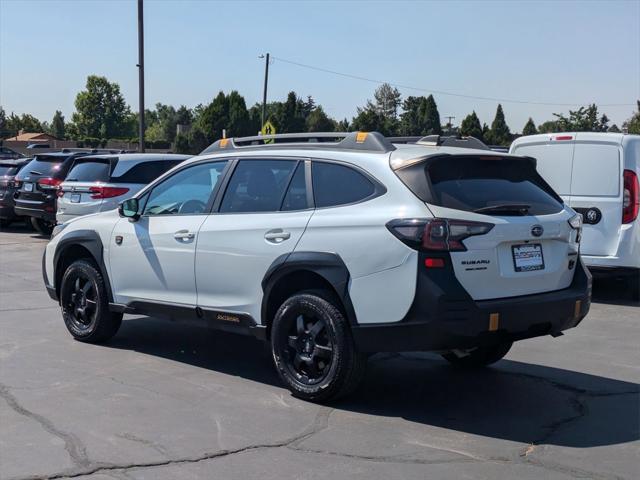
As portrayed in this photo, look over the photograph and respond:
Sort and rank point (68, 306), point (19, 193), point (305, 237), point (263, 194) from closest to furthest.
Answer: point (305, 237) < point (263, 194) < point (68, 306) < point (19, 193)

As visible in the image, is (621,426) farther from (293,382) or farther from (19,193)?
(19,193)

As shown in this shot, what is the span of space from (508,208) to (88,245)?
3.98 m

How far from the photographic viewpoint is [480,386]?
21.0 ft

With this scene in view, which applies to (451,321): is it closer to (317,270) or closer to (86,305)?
(317,270)

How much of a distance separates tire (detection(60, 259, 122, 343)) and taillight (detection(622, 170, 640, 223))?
612cm

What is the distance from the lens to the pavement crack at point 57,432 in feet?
15.3

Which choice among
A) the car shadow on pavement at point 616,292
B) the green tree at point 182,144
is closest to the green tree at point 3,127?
the green tree at point 182,144

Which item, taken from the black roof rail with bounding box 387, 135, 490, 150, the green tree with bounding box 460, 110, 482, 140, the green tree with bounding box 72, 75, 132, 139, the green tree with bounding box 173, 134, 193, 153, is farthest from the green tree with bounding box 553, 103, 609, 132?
the green tree with bounding box 72, 75, 132, 139

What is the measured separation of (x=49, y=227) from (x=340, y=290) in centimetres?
1385

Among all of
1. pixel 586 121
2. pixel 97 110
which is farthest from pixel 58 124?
pixel 586 121

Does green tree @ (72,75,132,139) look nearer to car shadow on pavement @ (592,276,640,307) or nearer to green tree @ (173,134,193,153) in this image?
green tree @ (173,134,193,153)

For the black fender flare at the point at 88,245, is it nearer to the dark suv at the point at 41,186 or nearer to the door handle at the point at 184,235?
the door handle at the point at 184,235

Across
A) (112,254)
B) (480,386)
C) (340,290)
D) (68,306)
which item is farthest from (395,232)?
(68,306)

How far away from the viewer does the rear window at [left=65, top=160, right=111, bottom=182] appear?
13.9m
